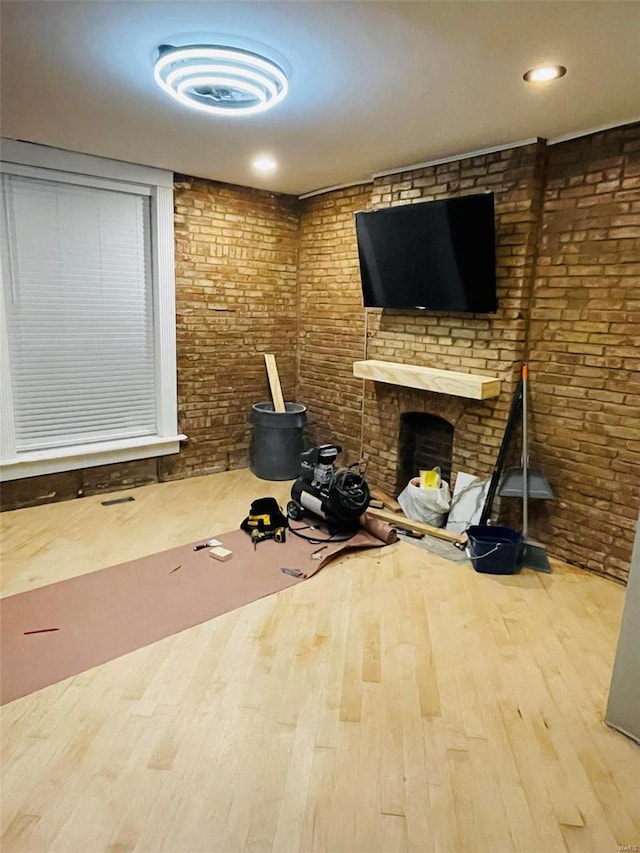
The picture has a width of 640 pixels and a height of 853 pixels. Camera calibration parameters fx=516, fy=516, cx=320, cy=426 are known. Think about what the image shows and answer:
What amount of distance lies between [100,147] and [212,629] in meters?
3.42

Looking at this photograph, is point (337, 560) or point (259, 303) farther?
point (259, 303)

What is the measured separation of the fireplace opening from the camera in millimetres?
4488

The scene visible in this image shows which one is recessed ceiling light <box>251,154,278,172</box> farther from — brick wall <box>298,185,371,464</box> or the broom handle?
the broom handle

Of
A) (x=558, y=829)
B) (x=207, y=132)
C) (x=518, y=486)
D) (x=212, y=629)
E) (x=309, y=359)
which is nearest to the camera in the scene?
(x=558, y=829)

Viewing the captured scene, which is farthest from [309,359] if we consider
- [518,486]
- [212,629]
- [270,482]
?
[212,629]

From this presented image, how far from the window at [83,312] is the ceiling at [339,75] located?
40 cm

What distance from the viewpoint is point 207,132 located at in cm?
330

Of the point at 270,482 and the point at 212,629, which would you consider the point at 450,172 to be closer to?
the point at 270,482

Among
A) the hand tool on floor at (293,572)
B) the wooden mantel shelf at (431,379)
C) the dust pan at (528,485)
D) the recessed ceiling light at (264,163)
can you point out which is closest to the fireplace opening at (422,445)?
the wooden mantel shelf at (431,379)

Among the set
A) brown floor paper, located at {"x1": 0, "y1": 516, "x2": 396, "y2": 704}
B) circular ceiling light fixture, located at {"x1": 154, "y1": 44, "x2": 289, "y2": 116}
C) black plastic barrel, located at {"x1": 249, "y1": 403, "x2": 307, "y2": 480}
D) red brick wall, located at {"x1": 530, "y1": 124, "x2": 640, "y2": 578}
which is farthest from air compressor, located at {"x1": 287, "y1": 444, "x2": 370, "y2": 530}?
circular ceiling light fixture, located at {"x1": 154, "y1": 44, "x2": 289, "y2": 116}

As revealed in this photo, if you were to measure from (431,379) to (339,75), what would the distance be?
209cm

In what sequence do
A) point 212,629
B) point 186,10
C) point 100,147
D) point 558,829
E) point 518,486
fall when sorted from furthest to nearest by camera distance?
point 100,147, point 518,486, point 212,629, point 186,10, point 558,829

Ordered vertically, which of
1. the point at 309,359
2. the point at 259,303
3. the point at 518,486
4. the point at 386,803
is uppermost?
the point at 259,303

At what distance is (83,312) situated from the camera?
4.25 meters
